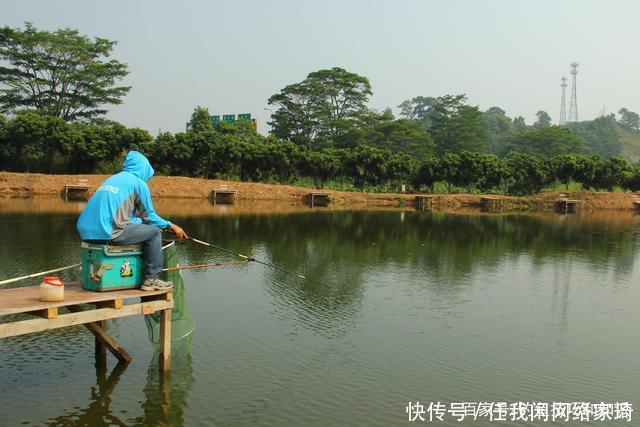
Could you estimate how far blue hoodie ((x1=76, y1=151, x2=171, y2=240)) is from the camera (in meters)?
6.39

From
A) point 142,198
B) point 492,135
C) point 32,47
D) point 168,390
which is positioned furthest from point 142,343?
point 492,135

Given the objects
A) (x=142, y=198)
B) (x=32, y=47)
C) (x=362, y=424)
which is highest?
(x=32, y=47)

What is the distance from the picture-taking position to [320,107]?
6131 cm

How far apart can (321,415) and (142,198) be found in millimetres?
3062

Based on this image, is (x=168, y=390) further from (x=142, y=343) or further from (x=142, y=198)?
(x=142, y=198)

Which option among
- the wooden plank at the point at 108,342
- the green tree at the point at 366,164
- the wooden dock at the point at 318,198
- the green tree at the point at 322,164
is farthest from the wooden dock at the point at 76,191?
the wooden plank at the point at 108,342

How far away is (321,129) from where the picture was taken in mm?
62219

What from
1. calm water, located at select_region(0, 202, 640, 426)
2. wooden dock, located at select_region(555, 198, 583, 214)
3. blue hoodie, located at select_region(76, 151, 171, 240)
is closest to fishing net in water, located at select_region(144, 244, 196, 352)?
calm water, located at select_region(0, 202, 640, 426)

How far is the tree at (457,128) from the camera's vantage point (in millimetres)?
66625

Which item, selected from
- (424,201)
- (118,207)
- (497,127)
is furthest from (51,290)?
(497,127)

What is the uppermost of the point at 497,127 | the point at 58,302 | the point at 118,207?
the point at 497,127

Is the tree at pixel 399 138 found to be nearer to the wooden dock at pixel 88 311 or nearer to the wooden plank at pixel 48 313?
the wooden dock at pixel 88 311

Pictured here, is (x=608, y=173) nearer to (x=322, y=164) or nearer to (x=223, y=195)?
(x=322, y=164)

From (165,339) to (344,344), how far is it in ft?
9.23
